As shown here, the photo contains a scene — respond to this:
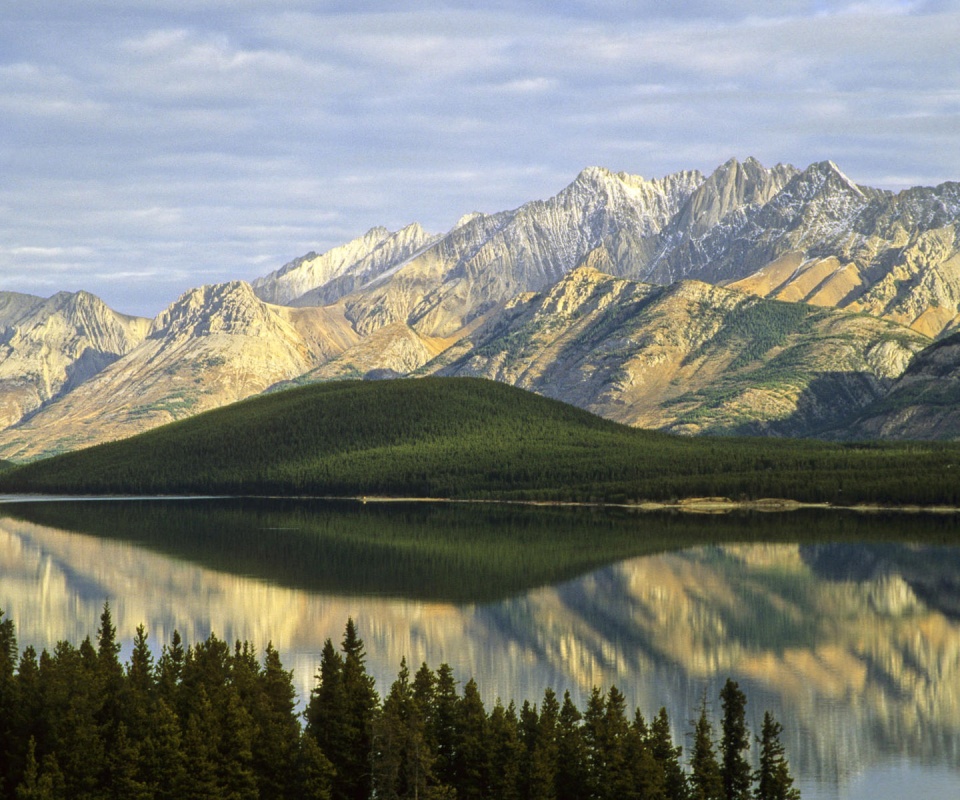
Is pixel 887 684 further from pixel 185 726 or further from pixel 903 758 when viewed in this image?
pixel 185 726

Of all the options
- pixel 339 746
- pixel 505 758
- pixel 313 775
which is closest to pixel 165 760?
pixel 313 775

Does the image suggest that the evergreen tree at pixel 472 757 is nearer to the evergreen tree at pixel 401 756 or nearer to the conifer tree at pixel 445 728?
the conifer tree at pixel 445 728

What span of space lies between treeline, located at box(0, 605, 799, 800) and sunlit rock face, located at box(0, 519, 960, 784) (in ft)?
55.9

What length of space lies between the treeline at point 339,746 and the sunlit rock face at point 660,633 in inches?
671

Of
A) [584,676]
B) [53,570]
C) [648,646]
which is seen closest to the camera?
[584,676]

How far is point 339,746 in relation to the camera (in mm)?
86938

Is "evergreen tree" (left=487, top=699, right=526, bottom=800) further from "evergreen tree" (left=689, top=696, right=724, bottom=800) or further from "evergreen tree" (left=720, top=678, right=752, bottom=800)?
"evergreen tree" (left=720, top=678, right=752, bottom=800)

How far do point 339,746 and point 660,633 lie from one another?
2550 inches

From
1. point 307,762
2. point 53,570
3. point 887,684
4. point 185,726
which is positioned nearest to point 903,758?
point 887,684

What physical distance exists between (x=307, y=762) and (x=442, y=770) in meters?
7.93

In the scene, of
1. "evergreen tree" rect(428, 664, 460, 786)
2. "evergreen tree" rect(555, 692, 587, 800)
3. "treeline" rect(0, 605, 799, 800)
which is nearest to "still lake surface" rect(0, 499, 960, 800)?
"treeline" rect(0, 605, 799, 800)

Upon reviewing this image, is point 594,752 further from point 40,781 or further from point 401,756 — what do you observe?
point 40,781

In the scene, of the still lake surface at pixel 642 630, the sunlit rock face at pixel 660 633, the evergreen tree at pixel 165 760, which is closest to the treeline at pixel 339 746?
the evergreen tree at pixel 165 760

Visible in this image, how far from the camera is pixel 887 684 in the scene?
123m
